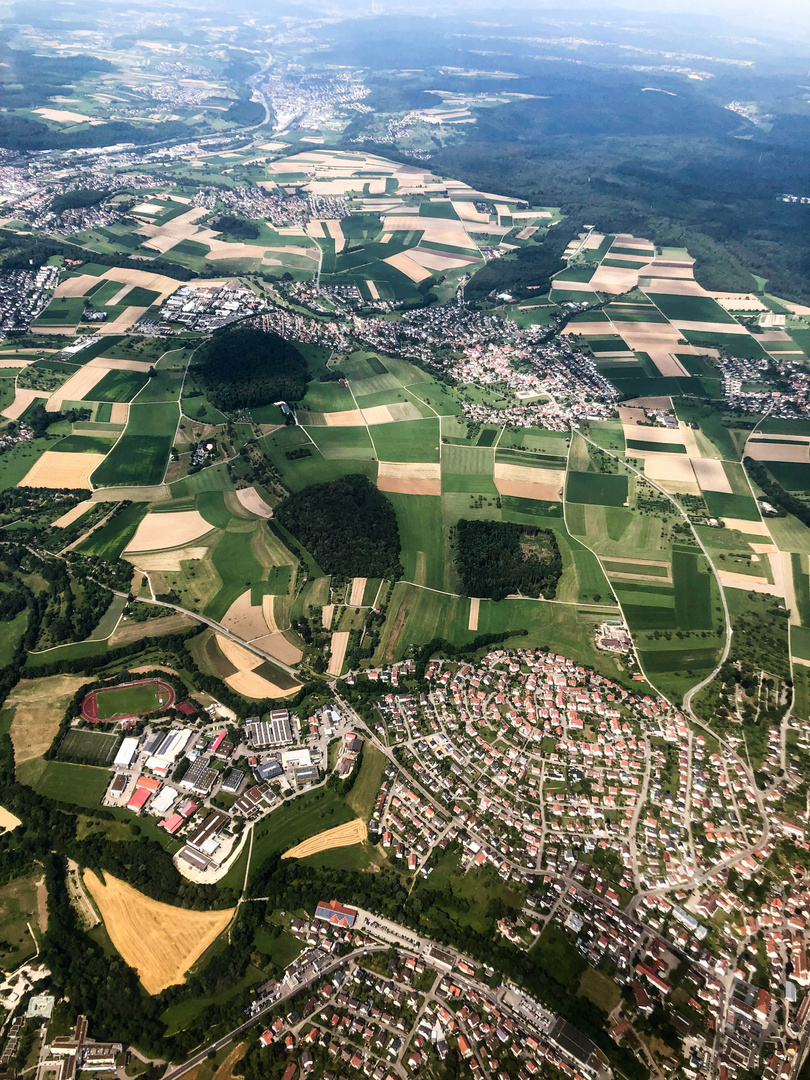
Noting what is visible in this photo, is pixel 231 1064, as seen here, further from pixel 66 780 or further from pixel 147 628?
pixel 147 628

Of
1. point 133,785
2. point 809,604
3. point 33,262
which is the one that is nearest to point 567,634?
point 809,604

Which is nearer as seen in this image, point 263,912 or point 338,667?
point 263,912

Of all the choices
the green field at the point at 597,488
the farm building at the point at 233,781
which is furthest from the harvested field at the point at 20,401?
the green field at the point at 597,488

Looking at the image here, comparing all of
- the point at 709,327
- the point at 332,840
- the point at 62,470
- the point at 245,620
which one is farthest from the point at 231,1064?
the point at 709,327

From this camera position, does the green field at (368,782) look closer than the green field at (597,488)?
Yes

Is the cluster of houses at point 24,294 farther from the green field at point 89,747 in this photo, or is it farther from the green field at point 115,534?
the green field at point 89,747

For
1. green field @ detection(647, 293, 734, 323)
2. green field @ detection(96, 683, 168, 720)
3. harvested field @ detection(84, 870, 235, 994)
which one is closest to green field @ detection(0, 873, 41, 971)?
harvested field @ detection(84, 870, 235, 994)

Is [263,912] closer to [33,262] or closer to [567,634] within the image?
[567,634]
